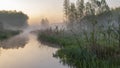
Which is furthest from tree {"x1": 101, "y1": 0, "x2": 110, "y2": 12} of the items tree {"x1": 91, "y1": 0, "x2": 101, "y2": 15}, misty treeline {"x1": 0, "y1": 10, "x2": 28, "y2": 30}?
misty treeline {"x1": 0, "y1": 10, "x2": 28, "y2": 30}

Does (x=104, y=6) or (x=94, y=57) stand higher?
(x=104, y=6)

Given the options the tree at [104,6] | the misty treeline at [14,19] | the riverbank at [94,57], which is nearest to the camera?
the riverbank at [94,57]

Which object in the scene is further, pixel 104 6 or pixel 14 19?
pixel 14 19

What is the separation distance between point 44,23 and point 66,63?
15037 cm

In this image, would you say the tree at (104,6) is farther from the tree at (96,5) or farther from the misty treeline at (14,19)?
the misty treeline at (14,19)

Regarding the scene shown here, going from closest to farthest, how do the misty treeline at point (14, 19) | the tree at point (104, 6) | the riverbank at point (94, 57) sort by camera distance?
the riverbank at point (94, 57) < the tree at point (104, 6) < the misty treeline at point (14, 19)

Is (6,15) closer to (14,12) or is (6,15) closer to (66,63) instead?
(14,12)

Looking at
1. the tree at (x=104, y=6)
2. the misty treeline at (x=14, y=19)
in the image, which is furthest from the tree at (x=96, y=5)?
the misty treeline at (x=14, y=19)

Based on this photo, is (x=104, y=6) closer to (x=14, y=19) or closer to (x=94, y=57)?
(x=94, y=57)

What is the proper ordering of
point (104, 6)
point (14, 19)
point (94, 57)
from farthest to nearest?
point (14, 19), point (104, 6), point (94, 57)

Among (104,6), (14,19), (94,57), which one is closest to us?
(94,57)

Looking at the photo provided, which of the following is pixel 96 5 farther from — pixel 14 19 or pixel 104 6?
pixel 14 19

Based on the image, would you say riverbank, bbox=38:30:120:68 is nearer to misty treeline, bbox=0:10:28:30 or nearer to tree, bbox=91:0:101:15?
tree, bbox=91:0:101:15

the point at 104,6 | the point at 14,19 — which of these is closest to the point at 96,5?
the point at 104,6
